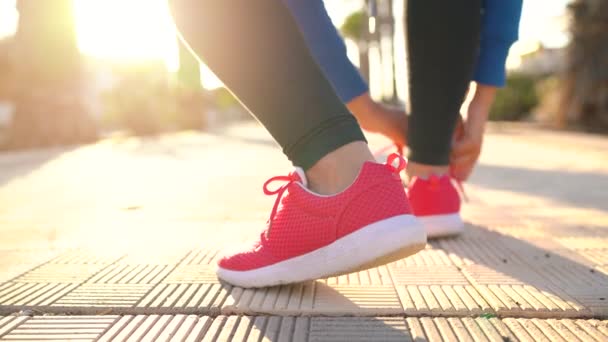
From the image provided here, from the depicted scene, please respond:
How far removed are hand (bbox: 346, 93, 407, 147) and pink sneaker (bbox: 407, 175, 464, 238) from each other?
15 cm

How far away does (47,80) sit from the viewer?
21.8 feet

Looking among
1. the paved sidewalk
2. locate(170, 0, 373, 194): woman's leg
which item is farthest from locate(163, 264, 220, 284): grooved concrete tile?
locate(170, 0, 373, 194): woman's leg

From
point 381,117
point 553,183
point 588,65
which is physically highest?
point 588,65

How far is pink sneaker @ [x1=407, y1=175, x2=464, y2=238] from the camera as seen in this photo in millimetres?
1437

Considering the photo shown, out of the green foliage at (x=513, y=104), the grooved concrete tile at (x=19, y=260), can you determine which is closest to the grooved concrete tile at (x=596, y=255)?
the grooved concrete tile at (x=19, y=260)

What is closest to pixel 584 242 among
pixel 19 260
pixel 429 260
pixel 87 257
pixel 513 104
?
pixel 429 260

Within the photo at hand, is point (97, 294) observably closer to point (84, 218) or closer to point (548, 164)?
point (84, 218)

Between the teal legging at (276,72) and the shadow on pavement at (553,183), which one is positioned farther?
the shadow on pavement at (553,183)

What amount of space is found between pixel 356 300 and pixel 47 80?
6.46 m

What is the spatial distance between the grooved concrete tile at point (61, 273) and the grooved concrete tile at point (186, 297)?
0.18m

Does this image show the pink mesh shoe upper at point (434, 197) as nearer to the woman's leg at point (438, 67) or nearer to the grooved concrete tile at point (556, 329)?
the woman's leg at point (438, 67)

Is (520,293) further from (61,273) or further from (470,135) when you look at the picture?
(61,273)

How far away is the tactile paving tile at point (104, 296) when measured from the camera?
37.4 inches

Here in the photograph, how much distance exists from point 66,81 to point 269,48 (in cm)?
A: 643
